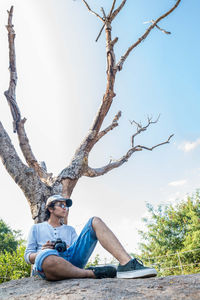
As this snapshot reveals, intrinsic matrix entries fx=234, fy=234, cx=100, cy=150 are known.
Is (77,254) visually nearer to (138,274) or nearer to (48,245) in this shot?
(48,245)

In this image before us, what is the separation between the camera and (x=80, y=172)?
5.07 meters

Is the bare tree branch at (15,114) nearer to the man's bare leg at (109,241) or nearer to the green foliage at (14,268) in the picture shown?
the green foliage at (14,268)

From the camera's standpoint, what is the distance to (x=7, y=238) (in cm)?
1950

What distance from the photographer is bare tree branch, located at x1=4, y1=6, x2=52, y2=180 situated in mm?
5332

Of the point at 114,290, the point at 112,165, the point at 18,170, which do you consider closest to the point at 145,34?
the point at 112,165

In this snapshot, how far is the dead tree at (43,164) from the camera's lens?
447cm

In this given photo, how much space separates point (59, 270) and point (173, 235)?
65.5 feet

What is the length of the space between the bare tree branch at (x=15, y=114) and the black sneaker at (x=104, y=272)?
10.7 ft

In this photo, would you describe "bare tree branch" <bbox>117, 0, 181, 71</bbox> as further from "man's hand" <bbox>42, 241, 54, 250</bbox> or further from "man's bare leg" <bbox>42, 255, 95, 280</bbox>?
"man's bare leg" <bbox>42, 255, 95, 280</bbox>

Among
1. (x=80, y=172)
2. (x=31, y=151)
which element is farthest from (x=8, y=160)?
(x=80, y=172)

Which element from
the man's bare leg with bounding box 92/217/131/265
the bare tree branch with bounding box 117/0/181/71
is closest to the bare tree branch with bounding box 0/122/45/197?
the man's bare leg with bounding box 92/217/131/265

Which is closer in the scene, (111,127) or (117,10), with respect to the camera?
(117,10)

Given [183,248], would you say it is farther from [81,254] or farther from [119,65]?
[81,254]

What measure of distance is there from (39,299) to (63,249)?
61 cm
